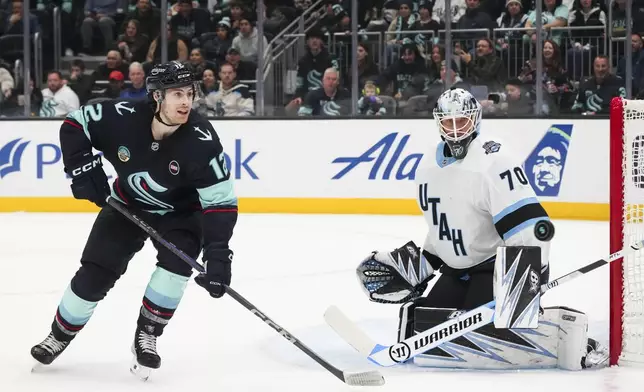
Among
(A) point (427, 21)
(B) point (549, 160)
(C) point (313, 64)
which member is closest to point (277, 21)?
(C) point (313, 64)

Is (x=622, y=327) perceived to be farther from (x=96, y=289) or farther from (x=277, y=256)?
(x=277, y=256)

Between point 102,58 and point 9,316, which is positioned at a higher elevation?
point 102,58

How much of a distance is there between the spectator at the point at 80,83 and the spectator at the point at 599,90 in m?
4.08

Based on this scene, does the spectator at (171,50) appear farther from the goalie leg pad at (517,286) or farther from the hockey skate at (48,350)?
the goalie leg pad at (517,286)

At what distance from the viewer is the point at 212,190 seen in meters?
3.35

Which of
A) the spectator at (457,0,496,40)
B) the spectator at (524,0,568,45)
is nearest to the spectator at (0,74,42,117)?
the spectator at (457,0,496,40)

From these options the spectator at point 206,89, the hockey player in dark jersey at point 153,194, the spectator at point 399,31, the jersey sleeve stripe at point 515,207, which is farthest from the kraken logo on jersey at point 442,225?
the spectator at point 206,89

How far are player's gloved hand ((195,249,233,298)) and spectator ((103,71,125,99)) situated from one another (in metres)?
6.20

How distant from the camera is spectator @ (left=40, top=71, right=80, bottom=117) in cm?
912

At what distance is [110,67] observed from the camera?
9.36 metres

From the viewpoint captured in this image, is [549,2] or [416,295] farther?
[549,2]

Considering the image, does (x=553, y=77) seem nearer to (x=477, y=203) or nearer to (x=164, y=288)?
(x=477, y=203)

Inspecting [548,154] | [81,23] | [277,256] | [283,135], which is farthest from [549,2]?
[81,23]

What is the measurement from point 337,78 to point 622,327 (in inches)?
218
